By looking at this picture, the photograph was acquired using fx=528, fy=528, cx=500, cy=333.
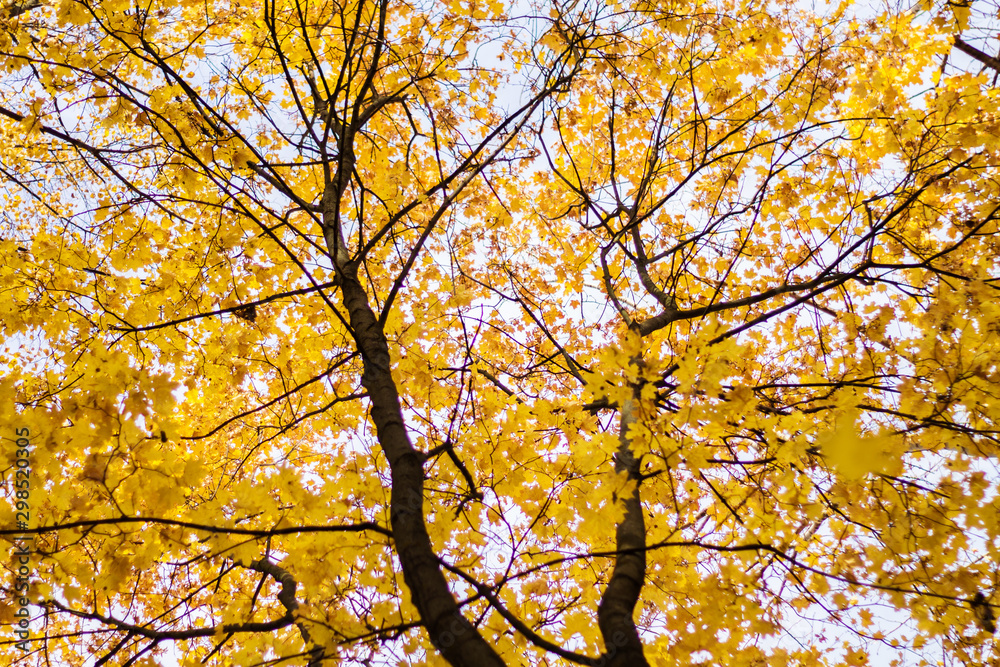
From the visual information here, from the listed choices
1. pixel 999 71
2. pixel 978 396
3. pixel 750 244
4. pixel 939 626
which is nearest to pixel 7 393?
pixel 939 626

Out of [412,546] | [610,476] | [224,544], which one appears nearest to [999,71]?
[610,476]

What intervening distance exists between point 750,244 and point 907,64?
2.82m

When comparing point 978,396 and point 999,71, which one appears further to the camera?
point 999,71

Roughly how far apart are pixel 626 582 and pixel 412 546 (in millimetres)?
1025

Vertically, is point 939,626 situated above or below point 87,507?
below

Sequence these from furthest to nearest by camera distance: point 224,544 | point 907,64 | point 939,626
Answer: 1. point 907,64
2. point 939,626
3. point 224,544

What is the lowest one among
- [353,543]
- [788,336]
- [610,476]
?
[610,476]

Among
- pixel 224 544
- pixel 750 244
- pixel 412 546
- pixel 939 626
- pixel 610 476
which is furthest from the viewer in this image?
pixel 750 244

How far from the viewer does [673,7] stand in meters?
3.73

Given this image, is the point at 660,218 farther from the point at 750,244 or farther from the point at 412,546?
the point at 412,546

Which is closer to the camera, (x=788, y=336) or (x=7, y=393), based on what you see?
(x=7, y=393)

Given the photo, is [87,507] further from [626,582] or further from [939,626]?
[939,626]

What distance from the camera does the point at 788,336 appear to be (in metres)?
5.70

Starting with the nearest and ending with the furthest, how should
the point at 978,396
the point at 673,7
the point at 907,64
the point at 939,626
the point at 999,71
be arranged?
the point at 939,626 < the point at 978,396 < the point at 673,7 < the point at 999,71 < the point at 907,64
